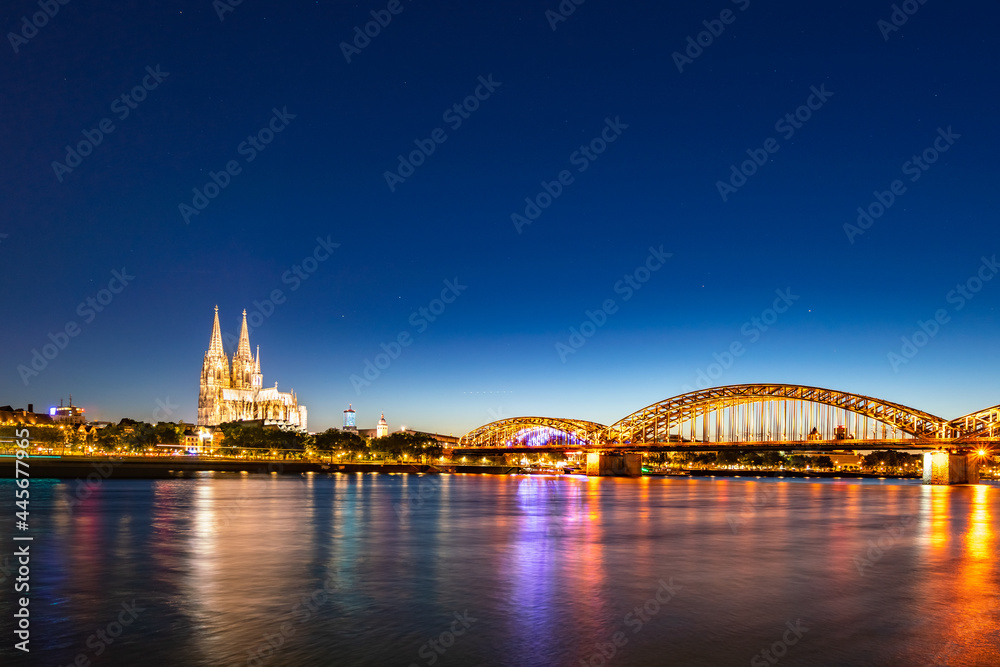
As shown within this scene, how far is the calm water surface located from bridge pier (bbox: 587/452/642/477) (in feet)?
338

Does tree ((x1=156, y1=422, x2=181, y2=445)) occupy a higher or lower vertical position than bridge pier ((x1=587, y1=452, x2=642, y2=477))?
higher

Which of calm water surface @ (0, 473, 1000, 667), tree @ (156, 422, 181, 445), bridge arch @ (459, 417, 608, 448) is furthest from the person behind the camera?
tree @ (156, 422, 181, 445)

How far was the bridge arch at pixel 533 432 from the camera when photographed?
156500 millimetres

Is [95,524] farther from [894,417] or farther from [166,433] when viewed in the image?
[166,433]

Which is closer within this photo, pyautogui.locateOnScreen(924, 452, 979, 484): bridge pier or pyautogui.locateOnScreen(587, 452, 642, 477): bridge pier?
pyautogui.locateOnScreen(924, 452, 979, 484): bridge pier

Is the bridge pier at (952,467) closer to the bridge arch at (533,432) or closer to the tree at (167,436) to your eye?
the bridge arch at (533,432)

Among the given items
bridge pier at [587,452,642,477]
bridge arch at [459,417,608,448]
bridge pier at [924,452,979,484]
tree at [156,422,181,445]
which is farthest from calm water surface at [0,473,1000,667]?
tree at [156,422,181,445]

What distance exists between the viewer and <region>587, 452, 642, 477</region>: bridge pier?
14075cm

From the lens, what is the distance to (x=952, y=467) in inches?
4181

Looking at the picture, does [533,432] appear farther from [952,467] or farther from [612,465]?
[952,467]

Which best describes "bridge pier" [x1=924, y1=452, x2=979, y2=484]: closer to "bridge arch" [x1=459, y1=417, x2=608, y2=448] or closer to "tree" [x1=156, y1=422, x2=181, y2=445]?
"bridge arch" [x1=459, y1=417, x2=608, y2=448]

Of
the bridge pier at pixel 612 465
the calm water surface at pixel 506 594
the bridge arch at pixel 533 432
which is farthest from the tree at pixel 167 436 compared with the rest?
the calm water surface at pixel 506 594

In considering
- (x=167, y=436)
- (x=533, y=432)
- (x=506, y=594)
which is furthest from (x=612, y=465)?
(x=506, y=594)

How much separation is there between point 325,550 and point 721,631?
15.8m
